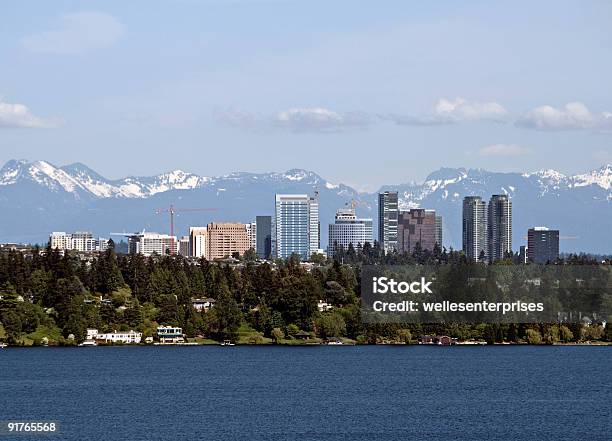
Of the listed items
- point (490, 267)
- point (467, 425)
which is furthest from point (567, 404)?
point (490, 267)

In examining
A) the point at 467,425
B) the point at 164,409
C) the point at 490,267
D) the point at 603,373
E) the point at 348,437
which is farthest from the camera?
the point at 490,267

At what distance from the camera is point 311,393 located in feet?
358

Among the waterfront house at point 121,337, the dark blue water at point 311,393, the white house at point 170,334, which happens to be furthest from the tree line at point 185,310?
the dark blue water at point 311,393

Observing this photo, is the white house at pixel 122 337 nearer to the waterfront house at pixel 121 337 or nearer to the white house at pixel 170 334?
the waterfront house at pixel 121 337

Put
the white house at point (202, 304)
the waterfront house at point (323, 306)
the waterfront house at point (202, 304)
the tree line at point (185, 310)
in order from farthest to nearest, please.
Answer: the white house at point (202, 304)
the waterfront house at point (202, 304)
the waterfront house at point (323, 306)
the tree line at point (185, 310)

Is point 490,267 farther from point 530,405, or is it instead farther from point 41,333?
point 530,405

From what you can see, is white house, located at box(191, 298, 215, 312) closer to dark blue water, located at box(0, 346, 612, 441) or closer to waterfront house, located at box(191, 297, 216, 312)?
waterfront house, located at box(191, 297, 216, 312)

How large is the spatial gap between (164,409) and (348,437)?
1939 cm

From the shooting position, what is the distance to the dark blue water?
3349 inches

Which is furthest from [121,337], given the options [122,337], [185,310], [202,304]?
[202,304]

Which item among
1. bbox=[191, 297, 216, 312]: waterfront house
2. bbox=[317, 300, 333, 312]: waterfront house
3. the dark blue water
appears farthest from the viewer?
bbox=[191, 297, 216, 312]: waterfront house

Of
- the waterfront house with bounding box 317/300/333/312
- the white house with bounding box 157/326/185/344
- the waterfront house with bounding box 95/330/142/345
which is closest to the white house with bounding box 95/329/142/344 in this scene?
the waterfront house with bounding box 95/330/142/345

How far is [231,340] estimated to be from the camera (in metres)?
176

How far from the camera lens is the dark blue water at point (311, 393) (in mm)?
85062
